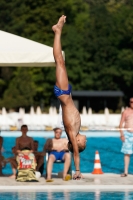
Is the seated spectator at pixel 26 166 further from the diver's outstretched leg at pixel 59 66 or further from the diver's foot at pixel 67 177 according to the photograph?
the diver's outstretched leg at pixel 59 66

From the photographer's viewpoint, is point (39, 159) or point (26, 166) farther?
point (39, 159)

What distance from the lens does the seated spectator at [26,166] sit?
13137 mm

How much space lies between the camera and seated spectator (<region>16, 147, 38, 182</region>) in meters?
13.1

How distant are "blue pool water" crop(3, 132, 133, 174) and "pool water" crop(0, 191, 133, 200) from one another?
17.3 feet

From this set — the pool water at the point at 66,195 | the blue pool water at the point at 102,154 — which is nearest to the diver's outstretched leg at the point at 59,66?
the pool water at the point at 66,195

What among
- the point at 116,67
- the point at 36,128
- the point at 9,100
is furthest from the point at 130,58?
the point at 36,128

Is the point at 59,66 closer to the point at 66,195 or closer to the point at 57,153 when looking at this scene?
the point at 66,195

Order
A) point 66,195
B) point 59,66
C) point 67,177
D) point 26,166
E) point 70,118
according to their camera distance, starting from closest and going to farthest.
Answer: point 70,118 → point 59,66 → point 66,195 → point 67,177 → point 26,166

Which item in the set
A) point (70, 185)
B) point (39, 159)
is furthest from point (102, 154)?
point (70, 185)

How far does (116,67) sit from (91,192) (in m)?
51.5

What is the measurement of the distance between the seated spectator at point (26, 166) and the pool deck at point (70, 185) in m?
0.17

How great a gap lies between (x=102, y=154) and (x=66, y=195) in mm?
12580

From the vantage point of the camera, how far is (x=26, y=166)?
13297mm

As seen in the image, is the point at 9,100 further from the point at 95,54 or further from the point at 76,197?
the point at 76,197
